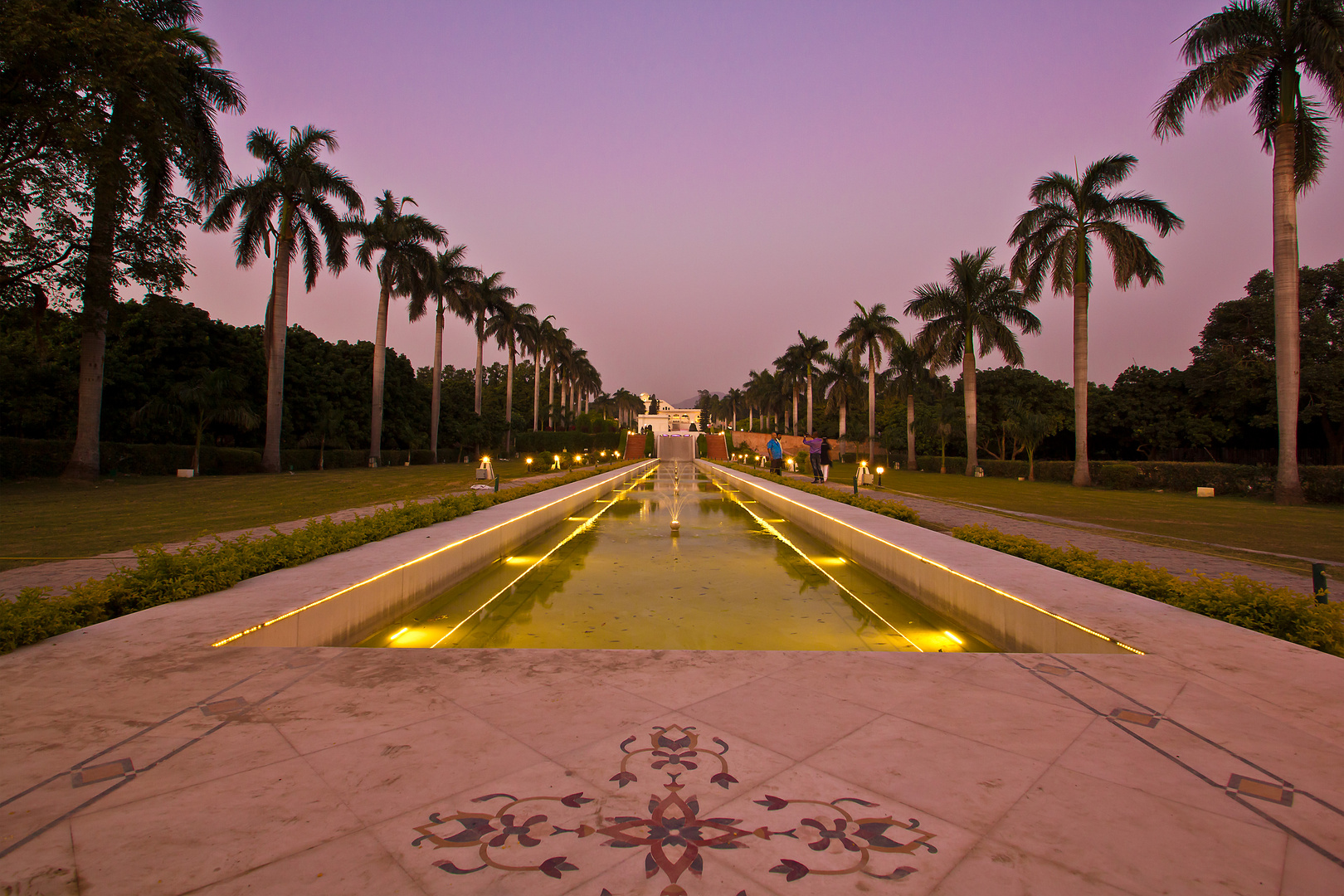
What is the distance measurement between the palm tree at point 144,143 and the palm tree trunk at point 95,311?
0.07 ft

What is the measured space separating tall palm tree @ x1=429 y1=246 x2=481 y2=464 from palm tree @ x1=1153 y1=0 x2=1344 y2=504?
1242 inches

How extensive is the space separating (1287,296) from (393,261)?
109ft

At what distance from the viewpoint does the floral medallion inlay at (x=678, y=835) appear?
5.60ft

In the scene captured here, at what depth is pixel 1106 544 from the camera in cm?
867

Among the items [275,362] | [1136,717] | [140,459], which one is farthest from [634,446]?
[1136,717]

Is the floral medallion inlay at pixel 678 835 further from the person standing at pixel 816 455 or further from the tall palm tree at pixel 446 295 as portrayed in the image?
the tall palm tree at pixel 446 295

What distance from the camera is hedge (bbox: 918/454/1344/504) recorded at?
15438 millimetres

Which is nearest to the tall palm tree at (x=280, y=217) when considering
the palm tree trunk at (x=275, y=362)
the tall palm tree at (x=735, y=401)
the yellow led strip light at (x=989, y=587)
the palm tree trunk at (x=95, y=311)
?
the palm tree trunk at (x=275, y=362)

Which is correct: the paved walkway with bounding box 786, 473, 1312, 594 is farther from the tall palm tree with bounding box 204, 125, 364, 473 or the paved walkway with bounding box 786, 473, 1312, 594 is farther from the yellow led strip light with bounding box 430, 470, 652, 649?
the tall palm tree with bounding box 204, 125, 364, 473

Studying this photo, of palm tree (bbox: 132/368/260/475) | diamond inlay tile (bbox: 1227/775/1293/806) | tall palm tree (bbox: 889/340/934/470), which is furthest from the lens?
tall palm tree (bbox: 889/340/934/470)

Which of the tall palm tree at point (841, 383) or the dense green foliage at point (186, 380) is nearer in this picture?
the dense green foliage at point (186, 380)

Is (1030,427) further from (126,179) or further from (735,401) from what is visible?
(735,401)

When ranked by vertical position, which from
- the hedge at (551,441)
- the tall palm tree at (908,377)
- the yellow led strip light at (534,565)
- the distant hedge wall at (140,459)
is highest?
the tall palm tree at (908,377)

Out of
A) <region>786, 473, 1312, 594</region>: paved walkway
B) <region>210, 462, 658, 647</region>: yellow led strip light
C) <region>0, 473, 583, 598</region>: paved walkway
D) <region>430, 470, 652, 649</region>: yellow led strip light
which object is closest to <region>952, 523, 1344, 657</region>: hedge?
<region>786, 473, 1312, 594</region>: paved walkway
